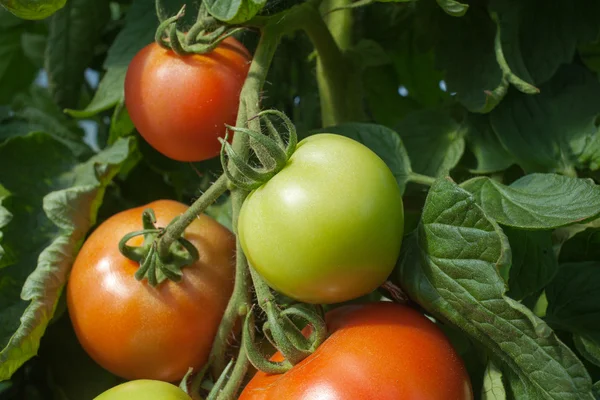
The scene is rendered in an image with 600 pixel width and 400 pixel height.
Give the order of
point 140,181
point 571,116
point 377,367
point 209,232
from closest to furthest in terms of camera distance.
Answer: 1. point 377,367
2. point 209,232
3. point 571,116
4. point 140,181

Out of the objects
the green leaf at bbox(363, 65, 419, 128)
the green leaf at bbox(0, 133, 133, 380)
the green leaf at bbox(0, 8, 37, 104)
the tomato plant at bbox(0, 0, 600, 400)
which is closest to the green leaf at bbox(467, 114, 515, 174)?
the tomato plant at bbox(0, 0, 600, 400)

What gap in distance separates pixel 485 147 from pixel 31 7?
432 mm

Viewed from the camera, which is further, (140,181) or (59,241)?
(140,181)

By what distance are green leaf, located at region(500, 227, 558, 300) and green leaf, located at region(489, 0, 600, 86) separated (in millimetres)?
207

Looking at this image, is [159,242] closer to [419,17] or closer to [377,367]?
[377,367]

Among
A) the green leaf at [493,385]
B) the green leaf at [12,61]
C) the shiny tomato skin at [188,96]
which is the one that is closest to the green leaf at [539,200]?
the green leaf at [493,385]

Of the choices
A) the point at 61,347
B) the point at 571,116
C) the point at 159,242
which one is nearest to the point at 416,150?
the point at 571,116

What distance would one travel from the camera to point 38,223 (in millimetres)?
729

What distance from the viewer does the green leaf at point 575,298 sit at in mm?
622

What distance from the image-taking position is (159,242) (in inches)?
22.2

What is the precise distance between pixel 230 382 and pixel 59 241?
0.73 ft

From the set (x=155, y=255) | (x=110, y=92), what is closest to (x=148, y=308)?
(x=155, y=255)

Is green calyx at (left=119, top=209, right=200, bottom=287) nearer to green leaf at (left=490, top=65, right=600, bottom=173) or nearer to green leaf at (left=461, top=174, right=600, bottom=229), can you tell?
green leaf at (left=461, top=174, right=600, bottom=229)

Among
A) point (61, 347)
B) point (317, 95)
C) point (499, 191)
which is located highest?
point (499, 191)
